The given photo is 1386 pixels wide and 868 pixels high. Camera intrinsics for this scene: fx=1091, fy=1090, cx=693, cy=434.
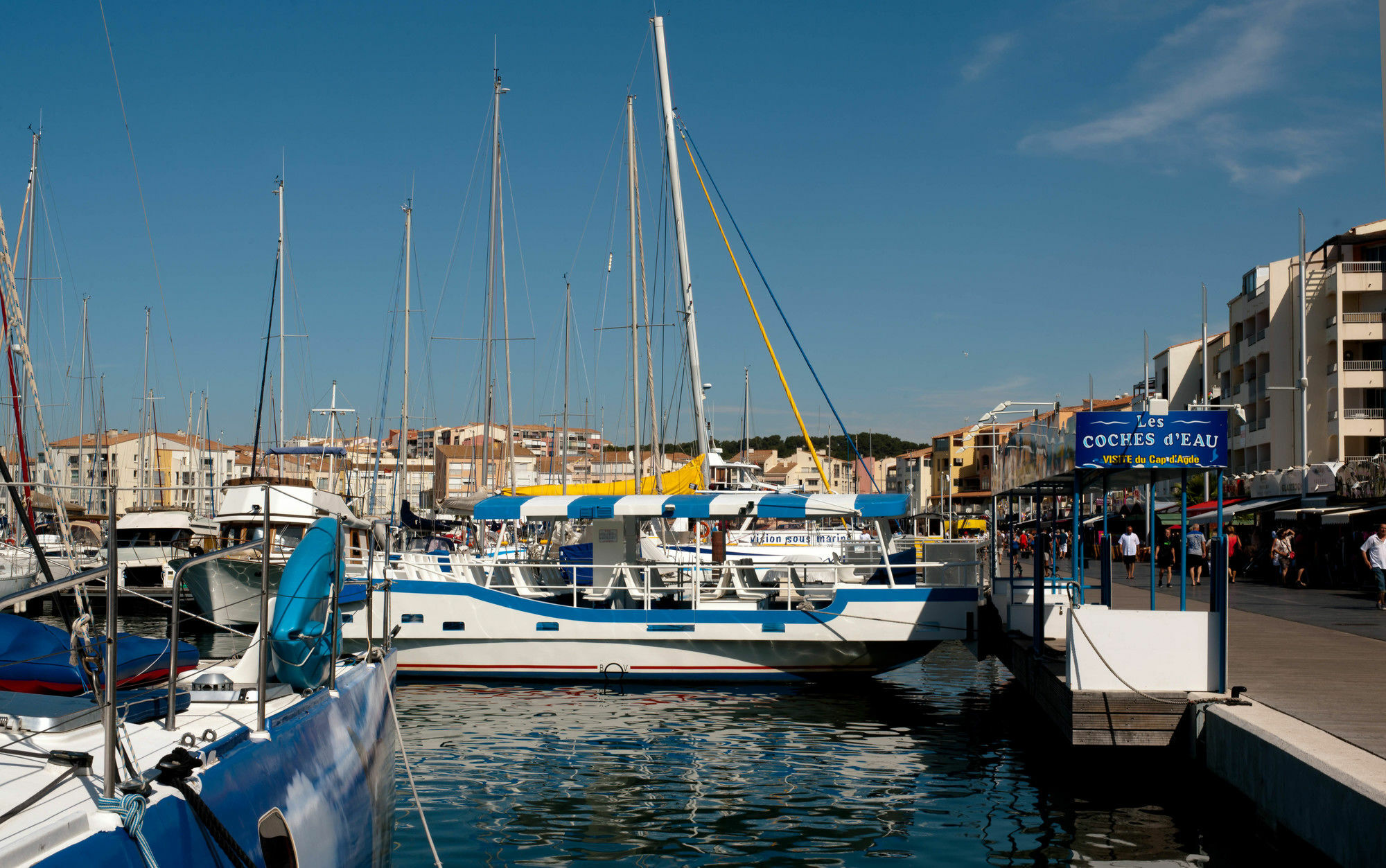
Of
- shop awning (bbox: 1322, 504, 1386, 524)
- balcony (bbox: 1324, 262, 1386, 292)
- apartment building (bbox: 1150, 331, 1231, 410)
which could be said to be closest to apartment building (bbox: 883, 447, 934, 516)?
apartment building (bbox: 1150, 331, 1231, 410)

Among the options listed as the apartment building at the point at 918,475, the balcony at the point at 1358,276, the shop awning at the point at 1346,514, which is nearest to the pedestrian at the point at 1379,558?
the shop awning at the point at 1346,514

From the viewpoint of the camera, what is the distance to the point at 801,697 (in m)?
16.0

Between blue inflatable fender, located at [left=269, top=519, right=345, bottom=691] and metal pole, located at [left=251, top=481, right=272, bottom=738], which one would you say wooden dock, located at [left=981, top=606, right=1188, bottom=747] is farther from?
metal pole, located at [left=251, top=481, right=272, bottom=738]

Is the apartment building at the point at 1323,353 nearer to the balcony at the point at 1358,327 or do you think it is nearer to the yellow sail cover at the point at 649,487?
the balcony at the point at 1358,327

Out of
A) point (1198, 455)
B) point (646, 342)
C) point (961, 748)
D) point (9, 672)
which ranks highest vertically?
point (646, 342)

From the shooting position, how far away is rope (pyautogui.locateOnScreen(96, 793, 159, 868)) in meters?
3.75

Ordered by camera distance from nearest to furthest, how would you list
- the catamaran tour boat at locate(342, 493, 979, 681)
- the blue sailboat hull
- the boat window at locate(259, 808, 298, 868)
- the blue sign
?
the blue sailboat hull → the boat window at locate(259, 808, 298, 868) → the blue sign → the catamaran tour boat at locate(342, 493, 979, 681)

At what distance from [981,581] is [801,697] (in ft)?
15.9

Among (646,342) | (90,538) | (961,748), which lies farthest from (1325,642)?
(90,538)

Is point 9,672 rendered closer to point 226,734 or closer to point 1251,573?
point 226,734

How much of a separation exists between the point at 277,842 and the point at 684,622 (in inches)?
473

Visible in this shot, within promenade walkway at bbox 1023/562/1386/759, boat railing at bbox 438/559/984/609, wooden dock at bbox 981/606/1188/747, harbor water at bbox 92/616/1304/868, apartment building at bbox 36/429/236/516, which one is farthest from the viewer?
boat railing at bbox 438/559/984/609

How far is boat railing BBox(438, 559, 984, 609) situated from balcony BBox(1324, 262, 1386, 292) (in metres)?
35.9

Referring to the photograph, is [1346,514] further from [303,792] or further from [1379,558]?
[303,792]
